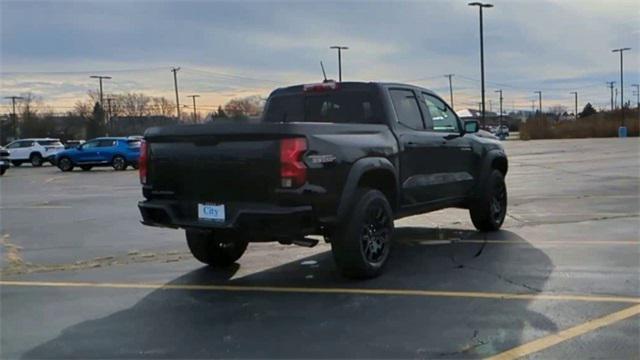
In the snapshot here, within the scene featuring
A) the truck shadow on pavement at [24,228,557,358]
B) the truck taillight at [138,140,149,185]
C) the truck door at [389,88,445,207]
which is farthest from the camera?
the truck door at [389,88,445,207]

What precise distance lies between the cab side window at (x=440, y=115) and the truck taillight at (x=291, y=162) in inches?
110

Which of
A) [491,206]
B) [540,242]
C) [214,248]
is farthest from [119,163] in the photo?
[540,242]

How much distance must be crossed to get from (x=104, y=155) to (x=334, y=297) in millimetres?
30806

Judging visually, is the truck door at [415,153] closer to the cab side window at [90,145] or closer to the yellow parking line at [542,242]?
the yellow parking line at [542,242]

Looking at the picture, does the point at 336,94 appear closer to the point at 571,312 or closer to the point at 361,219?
the point at 361,219

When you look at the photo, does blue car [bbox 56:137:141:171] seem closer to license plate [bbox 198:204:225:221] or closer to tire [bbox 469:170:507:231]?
tire [bbox 469:170:507:231]

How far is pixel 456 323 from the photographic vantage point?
210 inches

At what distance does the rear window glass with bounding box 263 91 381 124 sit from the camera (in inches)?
307

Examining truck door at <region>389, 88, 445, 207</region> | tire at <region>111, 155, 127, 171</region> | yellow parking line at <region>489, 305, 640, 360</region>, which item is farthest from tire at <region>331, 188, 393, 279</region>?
tire at <region>111, 155, 127, 171</region>

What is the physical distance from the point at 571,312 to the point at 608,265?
205 cm

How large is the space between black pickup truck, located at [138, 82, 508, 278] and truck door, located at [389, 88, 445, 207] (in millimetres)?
12

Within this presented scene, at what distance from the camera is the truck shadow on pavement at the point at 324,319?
4871 mm

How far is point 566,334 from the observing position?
4.98 meters

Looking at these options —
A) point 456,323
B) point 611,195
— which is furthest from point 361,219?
point 611,195
